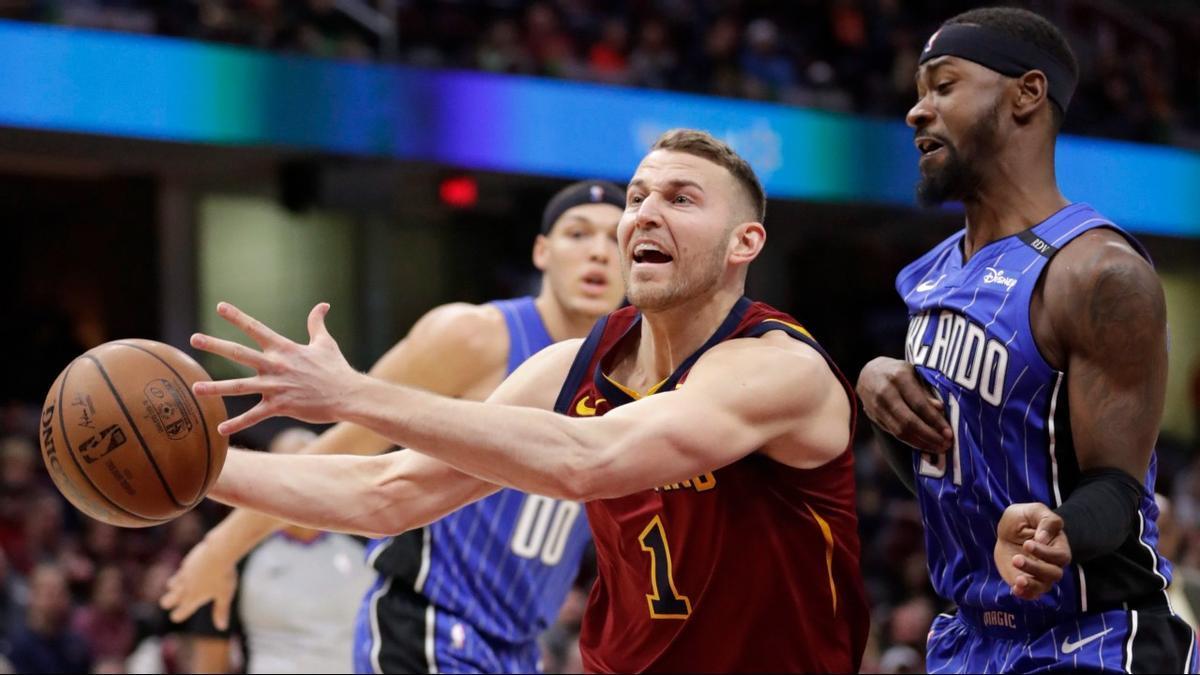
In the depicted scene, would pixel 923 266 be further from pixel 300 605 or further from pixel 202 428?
pixel 300 605

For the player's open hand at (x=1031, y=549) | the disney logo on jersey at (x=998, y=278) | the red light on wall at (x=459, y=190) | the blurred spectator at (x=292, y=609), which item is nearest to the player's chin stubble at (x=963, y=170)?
the disney logo on jersey at (x=998, y=278)

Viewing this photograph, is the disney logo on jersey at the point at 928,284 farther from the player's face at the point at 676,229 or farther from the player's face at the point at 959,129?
the player's face at the point at 676,229

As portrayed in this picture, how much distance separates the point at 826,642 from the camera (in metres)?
3.80

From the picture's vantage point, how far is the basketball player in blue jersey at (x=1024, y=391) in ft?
11.3

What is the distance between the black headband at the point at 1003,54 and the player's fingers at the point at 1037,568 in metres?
1.24

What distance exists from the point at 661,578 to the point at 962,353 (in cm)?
88

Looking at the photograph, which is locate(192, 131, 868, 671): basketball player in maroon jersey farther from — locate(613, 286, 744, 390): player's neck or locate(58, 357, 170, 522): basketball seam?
locate(58, 357, 170, 522): basketball seam

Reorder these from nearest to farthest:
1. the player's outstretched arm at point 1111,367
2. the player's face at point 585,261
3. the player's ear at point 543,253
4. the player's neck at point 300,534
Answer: the player's outstretched arm at point 1111,367 → the player's face at point 585,261 → the player's ear at point 543,253 → the player's neck at point 300,534

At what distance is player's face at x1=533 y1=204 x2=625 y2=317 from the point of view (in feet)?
18.1

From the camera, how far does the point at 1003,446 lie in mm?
3592

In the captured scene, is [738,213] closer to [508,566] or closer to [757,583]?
[757,583]

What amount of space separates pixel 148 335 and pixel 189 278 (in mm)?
867

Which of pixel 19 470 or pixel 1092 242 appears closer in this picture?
pixel 1092 242

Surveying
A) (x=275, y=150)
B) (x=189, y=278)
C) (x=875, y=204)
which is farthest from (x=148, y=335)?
(x=875, y=204)
